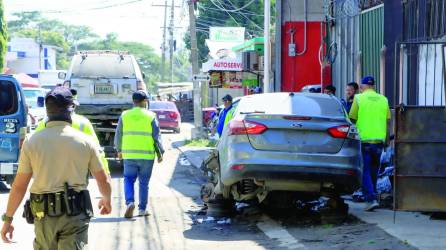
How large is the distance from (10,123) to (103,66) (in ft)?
16.7

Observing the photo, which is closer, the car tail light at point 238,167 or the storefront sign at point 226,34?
the car tail light at point 238,167

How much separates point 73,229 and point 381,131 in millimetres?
6289

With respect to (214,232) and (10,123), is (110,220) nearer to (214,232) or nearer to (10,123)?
(214,232)

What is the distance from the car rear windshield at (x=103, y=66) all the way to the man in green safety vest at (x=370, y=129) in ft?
27.7

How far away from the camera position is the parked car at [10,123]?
540 inches

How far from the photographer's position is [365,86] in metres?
11.1

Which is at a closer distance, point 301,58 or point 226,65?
point 301,58

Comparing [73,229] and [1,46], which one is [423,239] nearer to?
[73,229]

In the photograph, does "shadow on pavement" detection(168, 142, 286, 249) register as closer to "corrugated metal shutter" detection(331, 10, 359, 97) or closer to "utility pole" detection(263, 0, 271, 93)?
"corrugated metal shutter" detection(331, 10, 359, 97)

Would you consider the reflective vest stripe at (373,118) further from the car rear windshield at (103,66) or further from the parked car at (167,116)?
the parked car at (167,116)

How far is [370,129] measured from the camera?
431 inches

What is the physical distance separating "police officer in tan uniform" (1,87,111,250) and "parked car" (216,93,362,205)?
167 inches

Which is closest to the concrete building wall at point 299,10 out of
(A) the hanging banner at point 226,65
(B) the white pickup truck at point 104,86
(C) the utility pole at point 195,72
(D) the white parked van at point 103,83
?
(B) the white pickup truck at point 104,86

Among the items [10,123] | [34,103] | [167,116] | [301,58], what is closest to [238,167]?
[10,123]
